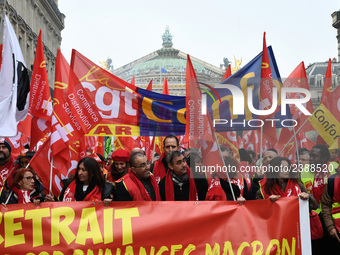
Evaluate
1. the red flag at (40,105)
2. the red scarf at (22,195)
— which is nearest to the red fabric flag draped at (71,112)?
the red flag at (40,105)

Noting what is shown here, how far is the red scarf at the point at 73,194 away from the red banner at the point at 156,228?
19cm

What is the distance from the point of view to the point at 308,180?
738cm

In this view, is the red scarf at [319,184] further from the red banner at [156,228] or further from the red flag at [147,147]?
the red flag at [147,147]

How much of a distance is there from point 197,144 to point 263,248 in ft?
5.53

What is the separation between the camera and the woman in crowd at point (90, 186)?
6281mm

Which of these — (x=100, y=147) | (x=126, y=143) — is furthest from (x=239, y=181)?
(x=100, y=147)

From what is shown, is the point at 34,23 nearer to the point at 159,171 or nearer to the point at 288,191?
the point at 159,171

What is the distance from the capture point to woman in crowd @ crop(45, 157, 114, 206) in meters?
6.28

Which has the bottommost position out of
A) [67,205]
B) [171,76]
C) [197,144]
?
[67,205]

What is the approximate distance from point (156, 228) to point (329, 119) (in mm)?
2746

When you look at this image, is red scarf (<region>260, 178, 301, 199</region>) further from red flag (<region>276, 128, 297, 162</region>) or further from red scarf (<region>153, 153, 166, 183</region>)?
red scarf (<region>153, 153, 166, 183</region>)

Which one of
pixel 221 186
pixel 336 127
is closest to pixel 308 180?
pixel 336 127

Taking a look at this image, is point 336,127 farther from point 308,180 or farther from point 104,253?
point 104,253

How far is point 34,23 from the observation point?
34094 millimetres
